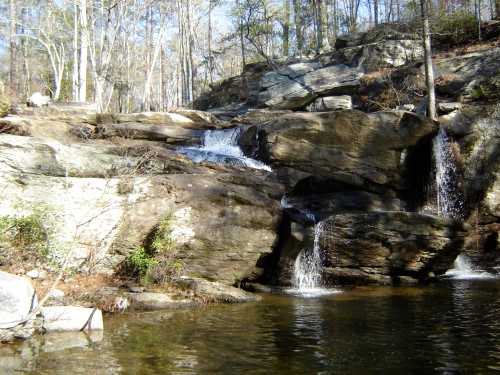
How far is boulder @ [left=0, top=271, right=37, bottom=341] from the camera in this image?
6.74 metres

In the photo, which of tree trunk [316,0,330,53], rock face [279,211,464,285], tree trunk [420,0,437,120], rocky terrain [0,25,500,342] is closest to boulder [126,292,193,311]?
rocky terrain [0,25,500,342]

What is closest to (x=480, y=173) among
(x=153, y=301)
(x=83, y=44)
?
(x=153, y=301)

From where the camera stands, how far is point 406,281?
12.5m

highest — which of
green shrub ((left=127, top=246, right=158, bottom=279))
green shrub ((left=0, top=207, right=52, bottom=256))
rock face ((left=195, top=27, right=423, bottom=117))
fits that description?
rock face ((left=195, top=27, right=423, bottom=117))

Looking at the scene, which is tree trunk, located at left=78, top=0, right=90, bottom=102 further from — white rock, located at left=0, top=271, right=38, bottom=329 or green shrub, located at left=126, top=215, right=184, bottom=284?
white rock, located at left=0, top=271, right=38, bottom=329

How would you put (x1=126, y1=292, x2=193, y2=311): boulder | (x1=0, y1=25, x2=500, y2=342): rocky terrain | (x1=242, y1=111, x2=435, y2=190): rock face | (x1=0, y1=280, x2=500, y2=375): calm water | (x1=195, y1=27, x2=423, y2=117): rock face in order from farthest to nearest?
(x1=195, y1=27, x2=423, y2=117): rock face
(x1=242, y1=111, x2=435, y2=190): rock face
(x1=0, y1=25, x2=500, y2=342): rocky terrain
(x1=126, y1=292, x2=193, y2=311): boulder
(x1=0, y1=280, x2=500, y2=375): calm water

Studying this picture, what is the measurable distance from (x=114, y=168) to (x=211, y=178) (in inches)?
95.6

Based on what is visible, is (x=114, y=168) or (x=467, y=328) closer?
(x=467, y=328)

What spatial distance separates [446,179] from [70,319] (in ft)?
40.9

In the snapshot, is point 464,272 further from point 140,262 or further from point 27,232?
point 27,232

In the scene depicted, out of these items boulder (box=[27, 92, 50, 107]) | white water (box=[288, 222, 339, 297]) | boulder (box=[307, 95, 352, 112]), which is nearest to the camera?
white water (box=[288, 222, 339, 297])

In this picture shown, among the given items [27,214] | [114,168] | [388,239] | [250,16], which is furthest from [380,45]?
[27,214]

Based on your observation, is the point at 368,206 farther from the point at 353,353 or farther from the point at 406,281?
the point at 353,353

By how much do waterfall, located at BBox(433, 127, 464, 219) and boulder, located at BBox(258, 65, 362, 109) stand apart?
7.92 metres
